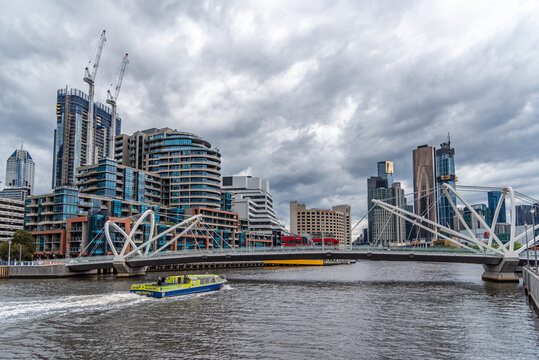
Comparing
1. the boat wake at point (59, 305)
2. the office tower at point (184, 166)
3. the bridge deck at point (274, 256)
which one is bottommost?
the boat wake at point (59, 305)

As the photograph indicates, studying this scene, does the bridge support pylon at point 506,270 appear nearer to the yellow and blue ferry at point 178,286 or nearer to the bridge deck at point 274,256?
the bridge deck at point 274,256

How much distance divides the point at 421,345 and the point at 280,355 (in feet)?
32.4

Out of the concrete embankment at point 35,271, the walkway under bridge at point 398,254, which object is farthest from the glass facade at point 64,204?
the concrete embankment at point 35,271

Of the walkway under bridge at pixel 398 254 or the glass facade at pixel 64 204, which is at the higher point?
the glass facade at pixel 64 204

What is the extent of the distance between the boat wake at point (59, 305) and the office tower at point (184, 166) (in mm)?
120573

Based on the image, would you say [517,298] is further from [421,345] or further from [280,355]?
[280,355]

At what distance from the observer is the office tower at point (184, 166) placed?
174 m

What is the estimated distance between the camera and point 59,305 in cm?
4475

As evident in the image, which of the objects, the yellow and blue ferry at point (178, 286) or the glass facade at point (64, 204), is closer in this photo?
the yellow and blue ferry at point (178, 286)

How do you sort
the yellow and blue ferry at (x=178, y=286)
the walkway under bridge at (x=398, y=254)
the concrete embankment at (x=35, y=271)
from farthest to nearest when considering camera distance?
the concrete embankment at (x=35, y=271) < the walkway under bridge at (x=398, y=254) < the yellow and blue ferry at (x=178, y=286)

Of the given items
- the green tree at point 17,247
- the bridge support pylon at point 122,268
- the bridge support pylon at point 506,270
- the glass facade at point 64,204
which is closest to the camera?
the bridge support pylon at point 506,270

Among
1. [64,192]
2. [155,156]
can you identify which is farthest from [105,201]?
[155,156]

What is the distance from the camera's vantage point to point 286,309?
45.1m

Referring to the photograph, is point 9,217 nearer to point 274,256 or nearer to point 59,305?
point 274,256
